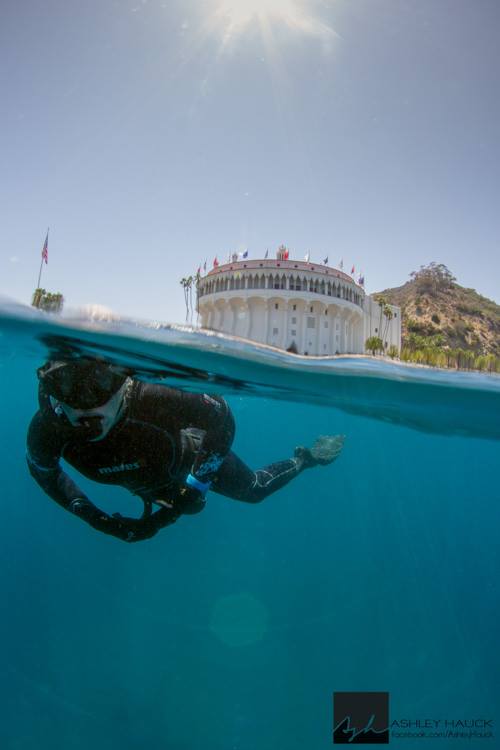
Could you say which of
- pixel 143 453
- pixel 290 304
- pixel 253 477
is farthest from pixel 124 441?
pixel 290 304

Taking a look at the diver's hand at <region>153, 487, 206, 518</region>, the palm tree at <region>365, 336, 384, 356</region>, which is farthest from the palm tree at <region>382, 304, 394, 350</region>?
the diver's hand at <region>153, 487, 206, 518</region>

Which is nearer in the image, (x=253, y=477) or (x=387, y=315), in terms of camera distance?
(x=253, y=477)

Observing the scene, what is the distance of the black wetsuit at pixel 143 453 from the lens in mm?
4555

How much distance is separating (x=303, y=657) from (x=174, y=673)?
9.27 ft

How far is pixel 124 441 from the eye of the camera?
4.93m

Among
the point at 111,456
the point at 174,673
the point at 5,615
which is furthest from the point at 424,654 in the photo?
the point at 5,615

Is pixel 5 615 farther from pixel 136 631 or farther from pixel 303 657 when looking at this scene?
pixel 303 657

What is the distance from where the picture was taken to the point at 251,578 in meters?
14.3

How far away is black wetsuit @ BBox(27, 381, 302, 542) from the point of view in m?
4.55

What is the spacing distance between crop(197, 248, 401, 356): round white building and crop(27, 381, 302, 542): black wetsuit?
5642 centimetres

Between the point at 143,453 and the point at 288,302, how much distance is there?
200ft

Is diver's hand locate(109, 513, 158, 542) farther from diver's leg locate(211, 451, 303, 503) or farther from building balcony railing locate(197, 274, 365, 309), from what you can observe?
building balcony railing locate(197, 274, 365, 309)

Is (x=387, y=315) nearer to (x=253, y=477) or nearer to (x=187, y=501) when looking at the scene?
(x=253, y=477)

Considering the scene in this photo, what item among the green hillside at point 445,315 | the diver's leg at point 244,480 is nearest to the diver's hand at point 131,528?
the diver's leg at point 244,480
